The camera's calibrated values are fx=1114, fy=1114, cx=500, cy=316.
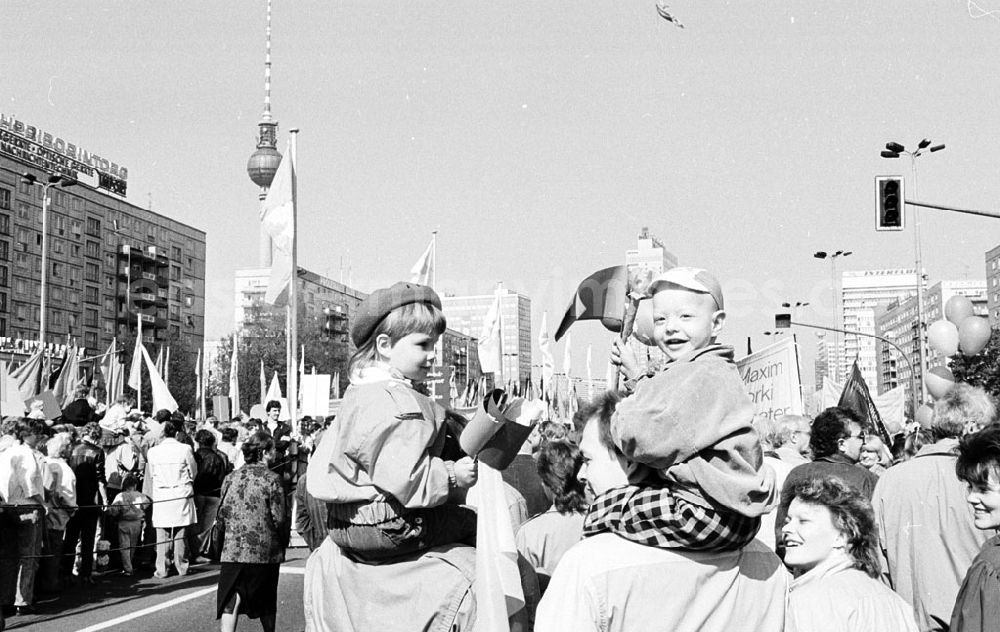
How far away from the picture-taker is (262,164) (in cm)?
15250

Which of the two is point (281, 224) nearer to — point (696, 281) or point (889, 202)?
point (889, 202)

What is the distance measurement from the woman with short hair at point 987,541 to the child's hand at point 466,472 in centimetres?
173

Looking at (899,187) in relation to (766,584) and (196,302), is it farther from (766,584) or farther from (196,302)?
(196,302)

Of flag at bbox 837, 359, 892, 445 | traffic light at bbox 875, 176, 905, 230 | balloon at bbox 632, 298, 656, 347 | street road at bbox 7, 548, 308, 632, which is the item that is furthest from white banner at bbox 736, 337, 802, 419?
traffic light at bbox 875, 176, 905, 230

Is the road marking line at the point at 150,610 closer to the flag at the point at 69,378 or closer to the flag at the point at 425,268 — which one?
the flag at the point at 425,268

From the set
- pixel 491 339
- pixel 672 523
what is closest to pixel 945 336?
pixel 491 339

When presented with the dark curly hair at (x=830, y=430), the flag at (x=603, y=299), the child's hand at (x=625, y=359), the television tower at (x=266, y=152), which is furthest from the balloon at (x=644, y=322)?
the television tower at (x=266, y=152)

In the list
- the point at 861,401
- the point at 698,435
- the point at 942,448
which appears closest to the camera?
the point at 698,435

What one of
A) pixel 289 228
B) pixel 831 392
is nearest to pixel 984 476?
pixel 831 392

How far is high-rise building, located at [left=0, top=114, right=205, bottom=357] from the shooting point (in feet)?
318

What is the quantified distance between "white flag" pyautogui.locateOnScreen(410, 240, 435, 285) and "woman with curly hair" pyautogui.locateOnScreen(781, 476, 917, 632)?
1438 centimetres

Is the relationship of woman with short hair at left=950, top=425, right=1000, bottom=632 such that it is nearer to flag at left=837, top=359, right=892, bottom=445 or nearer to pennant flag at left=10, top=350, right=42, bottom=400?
flag at left=837, top=359, right=892, bottom=445

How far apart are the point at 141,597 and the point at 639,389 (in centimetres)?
1059

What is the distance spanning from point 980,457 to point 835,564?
79 cm
